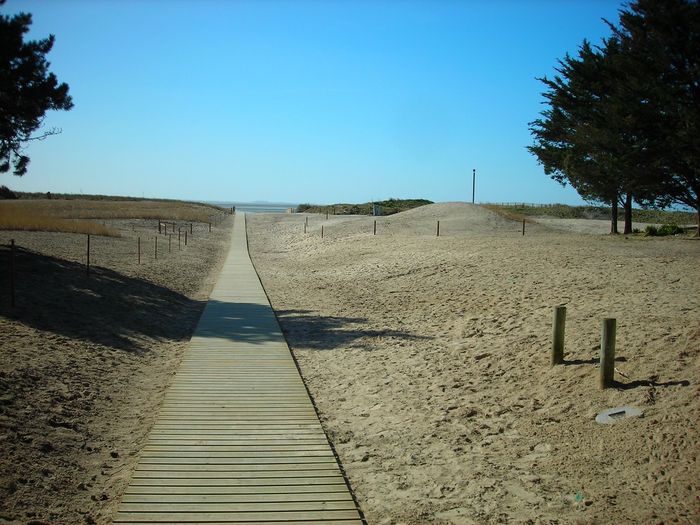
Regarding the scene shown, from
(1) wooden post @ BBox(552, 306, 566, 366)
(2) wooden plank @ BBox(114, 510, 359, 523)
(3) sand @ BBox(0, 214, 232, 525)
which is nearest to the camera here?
(2) wooden plank @ BBox(114, 510, 359, 523)

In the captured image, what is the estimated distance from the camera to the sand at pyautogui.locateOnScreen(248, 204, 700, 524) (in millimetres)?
5262

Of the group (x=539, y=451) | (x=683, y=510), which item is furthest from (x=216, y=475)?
(x=683, y=510)

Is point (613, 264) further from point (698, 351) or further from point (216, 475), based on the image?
point (216, 475)

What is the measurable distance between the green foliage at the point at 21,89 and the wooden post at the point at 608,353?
56.4 feet

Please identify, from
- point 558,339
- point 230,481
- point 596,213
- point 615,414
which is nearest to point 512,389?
point 558,339

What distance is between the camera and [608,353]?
679 centimetres

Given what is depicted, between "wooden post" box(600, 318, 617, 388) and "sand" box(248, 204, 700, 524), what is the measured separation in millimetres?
165

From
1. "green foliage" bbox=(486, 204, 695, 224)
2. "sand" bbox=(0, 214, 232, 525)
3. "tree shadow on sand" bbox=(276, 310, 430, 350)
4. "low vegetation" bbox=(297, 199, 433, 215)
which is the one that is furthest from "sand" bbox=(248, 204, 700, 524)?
"low vegetation" bbox=(297, 199, 433, 215)

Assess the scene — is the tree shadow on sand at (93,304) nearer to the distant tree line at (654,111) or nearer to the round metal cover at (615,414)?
the round metal cover at (615,414)

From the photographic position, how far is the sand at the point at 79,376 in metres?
5.40

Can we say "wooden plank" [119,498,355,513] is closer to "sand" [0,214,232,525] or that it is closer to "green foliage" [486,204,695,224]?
"sand" [0,214,232,525]

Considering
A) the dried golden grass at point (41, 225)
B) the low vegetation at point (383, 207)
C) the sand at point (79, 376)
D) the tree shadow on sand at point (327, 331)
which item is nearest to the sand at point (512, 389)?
the tree shadow on sand at point (327, 331)

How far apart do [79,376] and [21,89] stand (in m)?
12.5

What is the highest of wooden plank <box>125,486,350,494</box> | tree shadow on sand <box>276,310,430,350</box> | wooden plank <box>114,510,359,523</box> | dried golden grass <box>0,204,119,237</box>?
dried golden grass <box>0,204,119,237</box>
